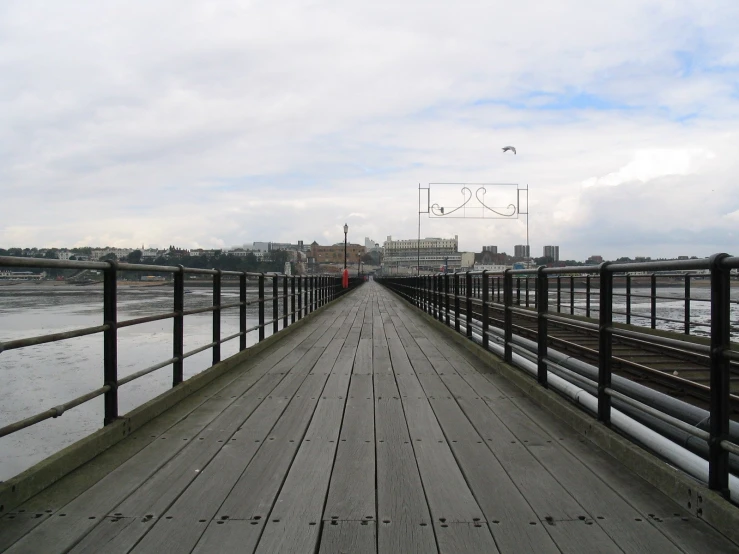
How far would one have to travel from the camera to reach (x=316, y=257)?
384 ft

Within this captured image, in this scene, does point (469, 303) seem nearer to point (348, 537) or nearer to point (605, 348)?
point (605, 348)

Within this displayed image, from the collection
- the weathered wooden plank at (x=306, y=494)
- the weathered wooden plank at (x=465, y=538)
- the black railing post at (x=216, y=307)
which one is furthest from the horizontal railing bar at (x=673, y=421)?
the black railing post at (x=216, y=307)

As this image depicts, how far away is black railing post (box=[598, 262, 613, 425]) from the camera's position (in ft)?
12.0

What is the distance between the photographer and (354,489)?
114 inches

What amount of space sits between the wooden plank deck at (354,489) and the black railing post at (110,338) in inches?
10.3

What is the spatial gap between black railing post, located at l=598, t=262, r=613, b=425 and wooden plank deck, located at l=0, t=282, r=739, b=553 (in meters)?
0.26

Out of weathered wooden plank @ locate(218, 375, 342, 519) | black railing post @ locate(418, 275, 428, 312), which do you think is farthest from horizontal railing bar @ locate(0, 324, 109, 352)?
black railing post @ locate(418, 275, 428, 312)

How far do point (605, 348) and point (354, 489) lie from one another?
73.5 inches

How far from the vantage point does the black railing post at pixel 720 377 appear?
251 centimetres

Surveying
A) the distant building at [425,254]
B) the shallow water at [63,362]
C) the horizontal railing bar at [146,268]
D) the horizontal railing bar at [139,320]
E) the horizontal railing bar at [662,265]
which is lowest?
the shallow water at [63,362]

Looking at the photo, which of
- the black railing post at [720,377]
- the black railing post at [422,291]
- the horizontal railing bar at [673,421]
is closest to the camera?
the black railing post at [720,377]

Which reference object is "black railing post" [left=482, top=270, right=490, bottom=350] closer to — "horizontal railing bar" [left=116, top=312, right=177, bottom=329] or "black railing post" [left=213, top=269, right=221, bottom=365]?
"black railing post" [left=213, top=269, right=221, bottom=365]

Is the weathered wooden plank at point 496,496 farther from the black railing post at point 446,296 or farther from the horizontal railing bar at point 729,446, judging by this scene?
the black railing post at point 446,296

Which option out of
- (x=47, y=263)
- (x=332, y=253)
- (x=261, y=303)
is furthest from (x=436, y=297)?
(x=332, y=253)
